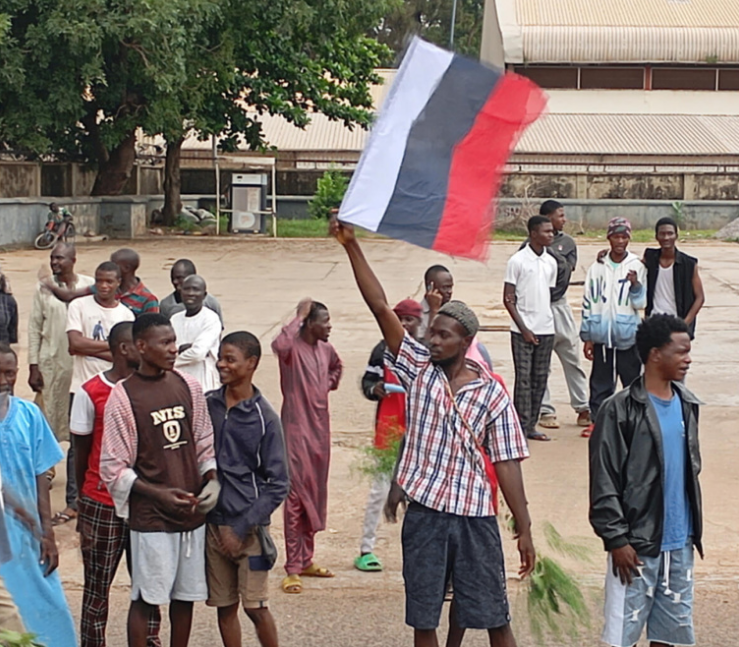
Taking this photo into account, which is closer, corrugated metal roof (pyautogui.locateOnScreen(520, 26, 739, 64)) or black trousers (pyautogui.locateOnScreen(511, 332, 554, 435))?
black trousers (pyautogui.locateOnScreen(511, 332, 554, 435))

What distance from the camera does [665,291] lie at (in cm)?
912

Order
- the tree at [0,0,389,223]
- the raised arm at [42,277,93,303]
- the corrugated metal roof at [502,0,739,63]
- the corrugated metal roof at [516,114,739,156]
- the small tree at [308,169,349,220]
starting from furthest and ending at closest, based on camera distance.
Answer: the corrugated metal roof at [502,0,739,63] → the corrugated metal roof at [516,114,739,156] → the small tree at [308,169,349,220] → the tree at [0,0,389,223] → the raised arm at [42,277,93,303]

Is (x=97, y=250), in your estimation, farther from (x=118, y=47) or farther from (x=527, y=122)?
(x=527, y=122)

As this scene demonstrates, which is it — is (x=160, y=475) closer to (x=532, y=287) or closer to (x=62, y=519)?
(x=62, y=519)

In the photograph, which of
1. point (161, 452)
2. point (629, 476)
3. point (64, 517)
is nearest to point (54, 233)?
point (64, 517)

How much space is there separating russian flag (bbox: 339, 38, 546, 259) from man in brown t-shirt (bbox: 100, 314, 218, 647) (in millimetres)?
1012

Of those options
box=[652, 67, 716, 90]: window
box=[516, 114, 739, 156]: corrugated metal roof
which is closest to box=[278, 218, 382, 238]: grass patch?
box=[516, 114, 739, 156]: corrugated metal roof

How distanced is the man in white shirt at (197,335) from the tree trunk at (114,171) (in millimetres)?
21579

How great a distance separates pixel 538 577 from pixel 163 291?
13.2 meters

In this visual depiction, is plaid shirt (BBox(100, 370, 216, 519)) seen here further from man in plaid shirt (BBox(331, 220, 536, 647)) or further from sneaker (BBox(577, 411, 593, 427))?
sneaker (BBox(577, 411, 593, 427))

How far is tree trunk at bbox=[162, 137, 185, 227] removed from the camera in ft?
95.6

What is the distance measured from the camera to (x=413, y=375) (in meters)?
4.80

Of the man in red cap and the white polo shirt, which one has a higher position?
the white polo shirt

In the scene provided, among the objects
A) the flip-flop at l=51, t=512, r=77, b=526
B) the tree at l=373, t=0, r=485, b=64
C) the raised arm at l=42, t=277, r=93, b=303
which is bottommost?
the flip-flop at l=51, t=512, r=77, b=526
